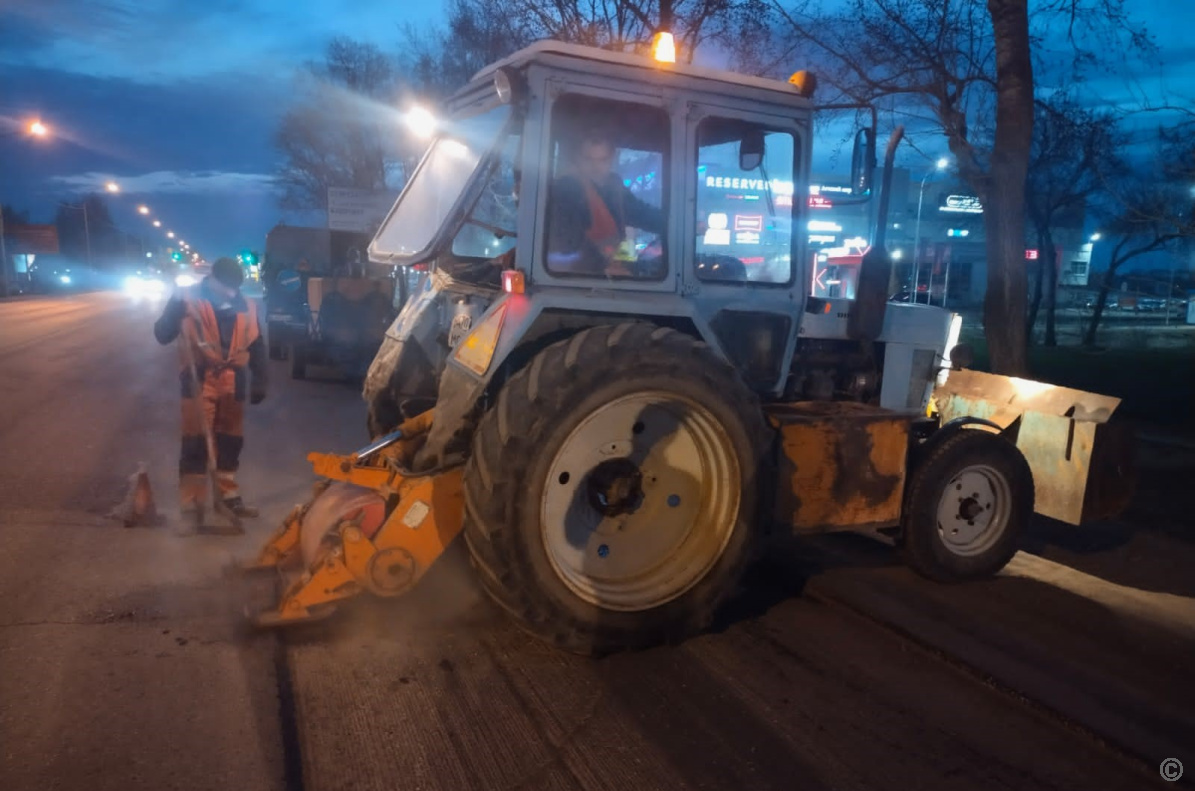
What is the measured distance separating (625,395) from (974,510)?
8.89 feet

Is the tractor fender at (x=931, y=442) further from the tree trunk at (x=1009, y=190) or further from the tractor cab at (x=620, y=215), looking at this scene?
the tree trunk at (x=1009, y=190)

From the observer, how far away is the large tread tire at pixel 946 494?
5.44 metres

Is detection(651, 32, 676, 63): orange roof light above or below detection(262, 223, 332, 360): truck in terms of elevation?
above

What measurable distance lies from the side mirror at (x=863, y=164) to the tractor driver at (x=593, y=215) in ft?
3.75

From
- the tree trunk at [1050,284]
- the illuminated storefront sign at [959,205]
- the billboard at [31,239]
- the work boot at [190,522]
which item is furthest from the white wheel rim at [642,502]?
the billboard at [31,239]

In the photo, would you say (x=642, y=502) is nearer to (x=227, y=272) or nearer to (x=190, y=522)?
(x=190, y=522)

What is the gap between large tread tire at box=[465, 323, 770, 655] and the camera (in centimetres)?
399

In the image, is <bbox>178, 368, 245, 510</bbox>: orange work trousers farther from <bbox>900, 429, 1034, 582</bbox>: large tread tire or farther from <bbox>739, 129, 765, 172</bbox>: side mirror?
<bbox>900, 429, 1034, 582</bbox>: large tread tire

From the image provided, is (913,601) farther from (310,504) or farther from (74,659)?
(74,659)

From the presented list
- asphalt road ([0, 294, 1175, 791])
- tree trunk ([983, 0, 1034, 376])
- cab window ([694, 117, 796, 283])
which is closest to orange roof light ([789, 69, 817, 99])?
cab window ([694, 117, 796, 283])

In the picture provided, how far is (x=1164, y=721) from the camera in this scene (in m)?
4.05

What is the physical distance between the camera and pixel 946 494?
5566mm

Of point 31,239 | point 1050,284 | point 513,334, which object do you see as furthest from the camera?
point 31,239

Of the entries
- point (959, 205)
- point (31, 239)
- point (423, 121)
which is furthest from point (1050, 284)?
point (31, 239)
